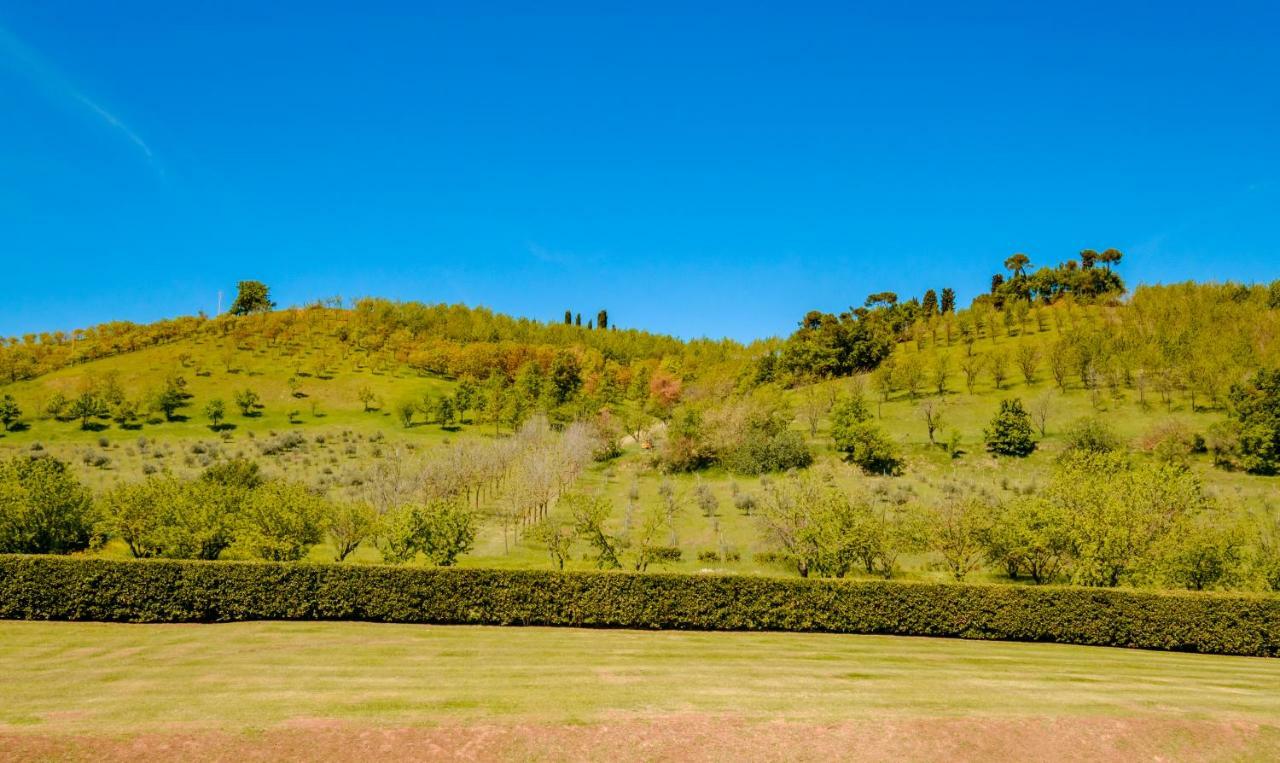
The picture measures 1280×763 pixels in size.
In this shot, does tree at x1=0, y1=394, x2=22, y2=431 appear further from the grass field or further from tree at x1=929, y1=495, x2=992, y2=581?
tree at x1=929, y1=495, x2=992, y2=581

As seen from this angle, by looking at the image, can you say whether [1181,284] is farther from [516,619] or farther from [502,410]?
[516,619]

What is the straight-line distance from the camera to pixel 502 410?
10338 centimetres

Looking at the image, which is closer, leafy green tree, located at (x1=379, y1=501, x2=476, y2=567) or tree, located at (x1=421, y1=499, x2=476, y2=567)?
leafy green tree, located at (x1=379, y1=501, x2=476, y2=567)

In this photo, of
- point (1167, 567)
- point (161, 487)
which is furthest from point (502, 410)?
point (1167, 567)

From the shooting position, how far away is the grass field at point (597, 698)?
14.8m

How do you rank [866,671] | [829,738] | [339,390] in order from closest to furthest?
1. [829,738]
2. [866,671]
3. [339,390]

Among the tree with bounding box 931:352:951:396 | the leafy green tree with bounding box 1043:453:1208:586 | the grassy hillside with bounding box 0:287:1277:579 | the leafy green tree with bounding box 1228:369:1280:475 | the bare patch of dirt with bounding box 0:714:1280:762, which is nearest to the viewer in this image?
the bare patch of dirt with bounding box 0:714:1280:762

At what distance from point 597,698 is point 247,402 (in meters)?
106

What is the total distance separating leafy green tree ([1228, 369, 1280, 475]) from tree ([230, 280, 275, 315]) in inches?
7478

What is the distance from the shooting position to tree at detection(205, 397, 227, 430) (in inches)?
3944

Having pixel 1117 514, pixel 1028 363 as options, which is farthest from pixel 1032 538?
pixel 1028 363

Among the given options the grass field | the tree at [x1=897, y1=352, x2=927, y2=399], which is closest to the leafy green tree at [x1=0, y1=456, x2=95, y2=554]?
the grass field

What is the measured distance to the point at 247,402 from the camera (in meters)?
106

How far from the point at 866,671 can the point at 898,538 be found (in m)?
18.7
